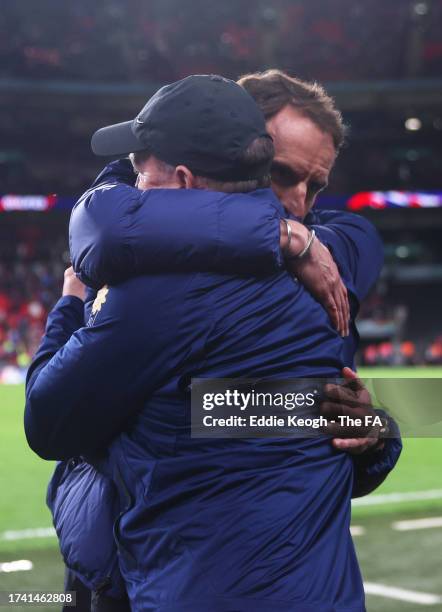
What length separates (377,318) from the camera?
1277 inches

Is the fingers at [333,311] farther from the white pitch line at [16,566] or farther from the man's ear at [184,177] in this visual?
the white pitch line at [16,566]

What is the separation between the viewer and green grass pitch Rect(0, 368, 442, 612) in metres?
5.05

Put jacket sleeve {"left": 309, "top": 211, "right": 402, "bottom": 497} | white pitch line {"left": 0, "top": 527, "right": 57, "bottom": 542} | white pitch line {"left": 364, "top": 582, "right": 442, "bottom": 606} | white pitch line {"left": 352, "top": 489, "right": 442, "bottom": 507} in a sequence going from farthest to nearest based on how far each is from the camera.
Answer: white pitch line {"left": 352, "top": 489, "right": 442, "bottom": 507} → white pitch line {"left": 0, "top": 527, "right": 57, "bottom": 542} → white pitch line {"left": 364, "top": 582, "right": 442, "bottom": 606} → jacket sleeve {"left": 309, "top": 211, "right": 402, "bottom": 497}

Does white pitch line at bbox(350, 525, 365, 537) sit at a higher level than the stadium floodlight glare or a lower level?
lower

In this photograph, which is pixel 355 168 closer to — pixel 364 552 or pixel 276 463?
pixel 364 552

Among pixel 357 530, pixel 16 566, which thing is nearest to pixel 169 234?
pixel 16 566

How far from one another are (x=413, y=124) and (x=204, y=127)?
1358 inches

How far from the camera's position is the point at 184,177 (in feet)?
5.57

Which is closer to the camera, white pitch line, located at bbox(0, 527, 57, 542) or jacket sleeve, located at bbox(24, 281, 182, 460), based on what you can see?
jacket sleeve, located at bbox(24, 281, 182, 460)

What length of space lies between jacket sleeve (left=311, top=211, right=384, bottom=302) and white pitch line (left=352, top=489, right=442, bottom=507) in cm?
574

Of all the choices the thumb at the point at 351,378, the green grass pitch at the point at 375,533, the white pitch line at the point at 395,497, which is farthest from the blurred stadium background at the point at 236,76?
the thumb at the point at 351,378

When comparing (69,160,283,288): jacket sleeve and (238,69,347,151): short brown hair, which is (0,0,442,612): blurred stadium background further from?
Answer: (69,160,283,288): jacket sleeve

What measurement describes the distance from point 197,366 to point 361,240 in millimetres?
537

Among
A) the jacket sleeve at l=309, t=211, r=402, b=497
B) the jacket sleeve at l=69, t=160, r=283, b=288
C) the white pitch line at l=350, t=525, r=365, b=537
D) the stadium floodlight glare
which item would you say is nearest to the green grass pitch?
the white pitch line at l=350, t=525, r=365, b=537
